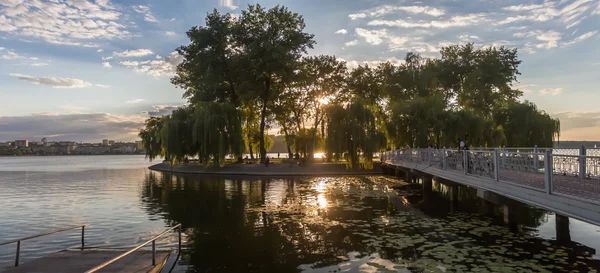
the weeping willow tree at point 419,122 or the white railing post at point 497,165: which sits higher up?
the weeping willow tree at point 419,122

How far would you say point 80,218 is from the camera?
1745 centimetres

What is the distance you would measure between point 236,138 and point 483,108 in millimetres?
29440

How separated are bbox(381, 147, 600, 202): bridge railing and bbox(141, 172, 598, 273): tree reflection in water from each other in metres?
2.06

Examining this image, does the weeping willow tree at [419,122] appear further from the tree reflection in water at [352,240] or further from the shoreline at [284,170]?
the tree reflection in water at [352,240]

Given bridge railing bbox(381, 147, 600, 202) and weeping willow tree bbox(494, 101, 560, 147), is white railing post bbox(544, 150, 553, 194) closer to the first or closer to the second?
bridge railing bbox(381, 147, 600, 202)

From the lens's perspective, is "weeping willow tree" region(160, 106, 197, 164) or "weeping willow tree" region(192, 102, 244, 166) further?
"weeping willow tree" region(160, 106, 197, 164)

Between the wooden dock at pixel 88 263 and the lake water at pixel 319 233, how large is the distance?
136 centimetres

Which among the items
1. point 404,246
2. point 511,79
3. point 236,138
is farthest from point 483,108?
point 404,246

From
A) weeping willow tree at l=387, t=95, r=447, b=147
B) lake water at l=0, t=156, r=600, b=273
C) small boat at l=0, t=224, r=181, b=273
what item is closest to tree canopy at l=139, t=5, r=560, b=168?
weeping willow tree at l=387, t=95, r=447, b=147

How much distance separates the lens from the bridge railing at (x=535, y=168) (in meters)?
8.48

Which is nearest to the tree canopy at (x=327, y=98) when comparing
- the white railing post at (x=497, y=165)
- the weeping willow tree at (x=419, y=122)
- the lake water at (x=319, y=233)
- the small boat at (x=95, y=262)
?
the weeping willow tree at (x=419, y=122)

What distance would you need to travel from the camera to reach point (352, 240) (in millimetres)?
12422

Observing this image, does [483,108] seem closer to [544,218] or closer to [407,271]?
[544,218]

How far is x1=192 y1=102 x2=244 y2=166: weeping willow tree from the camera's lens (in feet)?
137
